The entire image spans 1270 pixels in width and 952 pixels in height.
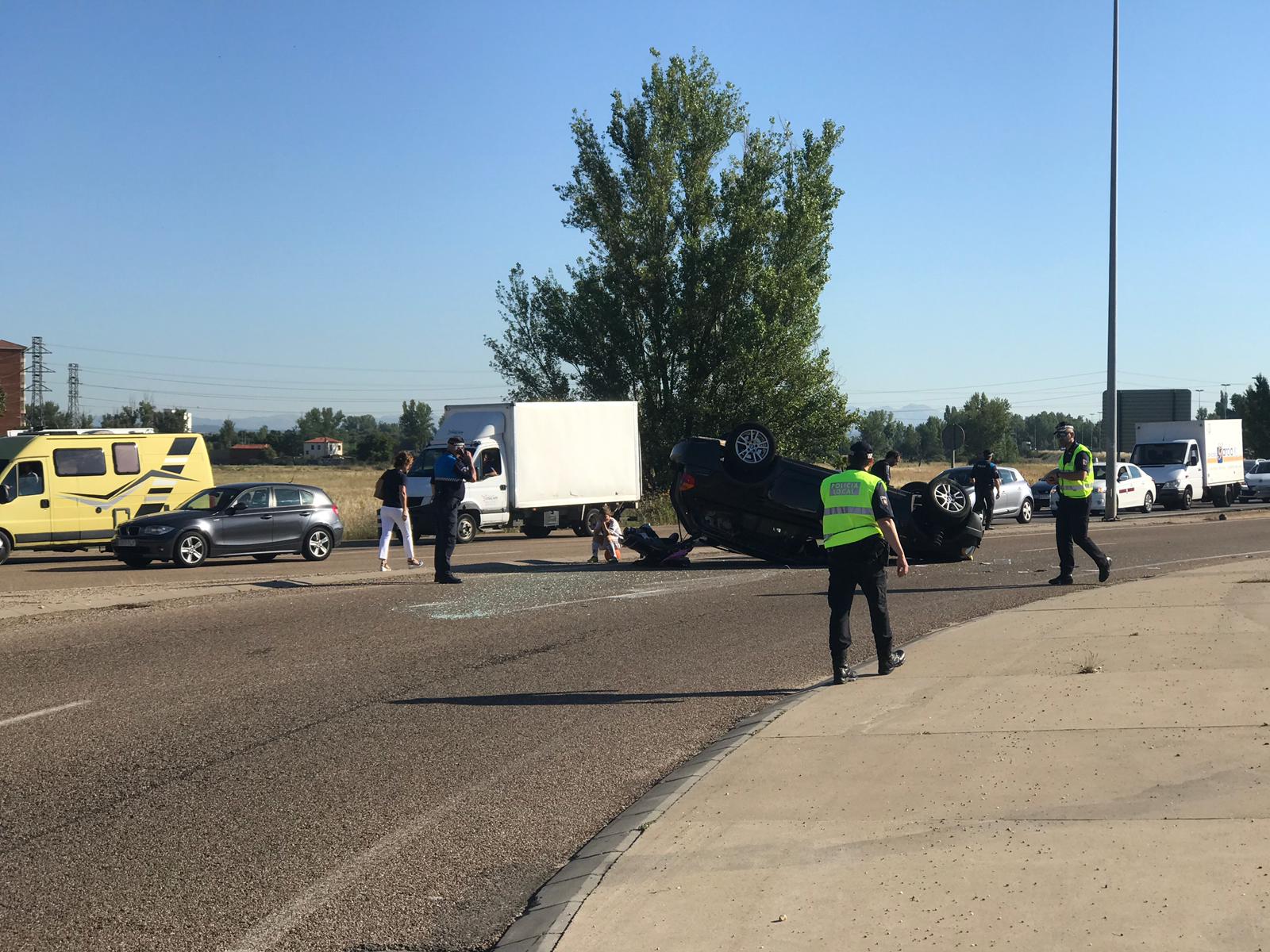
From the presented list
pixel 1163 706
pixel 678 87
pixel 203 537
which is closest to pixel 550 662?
pixel 1163 706

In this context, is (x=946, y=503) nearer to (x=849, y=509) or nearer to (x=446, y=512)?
(x=446, y=512)

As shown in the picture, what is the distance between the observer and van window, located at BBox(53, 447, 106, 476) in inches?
970

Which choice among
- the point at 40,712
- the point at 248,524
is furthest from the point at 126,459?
the point at 40,712

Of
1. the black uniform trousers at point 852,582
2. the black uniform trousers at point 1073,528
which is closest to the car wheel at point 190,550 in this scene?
the black uniform trousers at point 1073,528

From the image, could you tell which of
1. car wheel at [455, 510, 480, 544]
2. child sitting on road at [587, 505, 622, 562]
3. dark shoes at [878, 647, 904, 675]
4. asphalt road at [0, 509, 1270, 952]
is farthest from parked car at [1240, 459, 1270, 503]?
dark shoes at [878, 647, 904, 675]

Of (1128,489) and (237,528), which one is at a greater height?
(1128,489)

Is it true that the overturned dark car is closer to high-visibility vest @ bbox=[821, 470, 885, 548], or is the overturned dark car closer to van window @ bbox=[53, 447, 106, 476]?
high-visibility vest @ bbox=[821, 470, 885, 548]

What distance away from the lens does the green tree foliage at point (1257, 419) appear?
298ft

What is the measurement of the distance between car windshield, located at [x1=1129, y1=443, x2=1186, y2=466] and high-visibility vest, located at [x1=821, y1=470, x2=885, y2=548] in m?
38.2

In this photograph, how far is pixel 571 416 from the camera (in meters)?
30.8

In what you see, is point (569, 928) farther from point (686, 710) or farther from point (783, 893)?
point (686, 710)

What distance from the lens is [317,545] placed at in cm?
2353

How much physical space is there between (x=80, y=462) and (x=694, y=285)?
21.6 metres

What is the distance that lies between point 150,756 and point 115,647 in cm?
474
